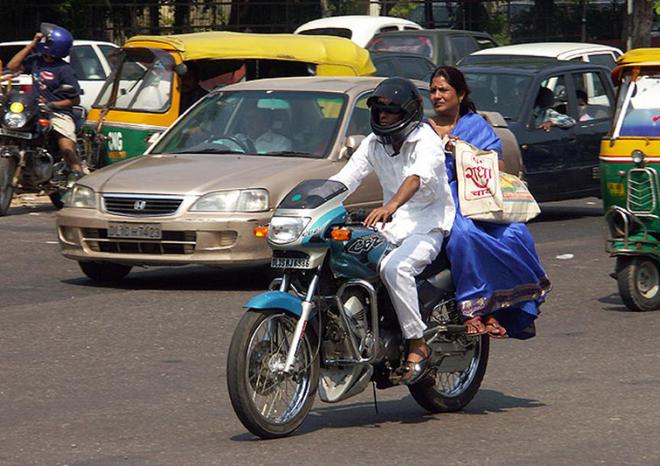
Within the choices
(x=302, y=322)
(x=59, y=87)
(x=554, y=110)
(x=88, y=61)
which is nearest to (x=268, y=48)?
(x=59, y=87)

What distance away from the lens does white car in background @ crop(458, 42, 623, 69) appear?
20.1 metres

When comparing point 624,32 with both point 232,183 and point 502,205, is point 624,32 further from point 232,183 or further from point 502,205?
point 502,205

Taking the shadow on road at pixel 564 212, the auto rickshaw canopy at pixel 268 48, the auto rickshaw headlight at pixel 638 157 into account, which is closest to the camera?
the auto rickshaw headlight at pixel 638 157

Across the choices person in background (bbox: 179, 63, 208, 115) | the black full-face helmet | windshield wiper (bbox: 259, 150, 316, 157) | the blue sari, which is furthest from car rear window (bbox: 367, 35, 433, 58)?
the black full-face helmet

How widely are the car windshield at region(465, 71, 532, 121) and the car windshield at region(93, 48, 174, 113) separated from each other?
344 centimetres

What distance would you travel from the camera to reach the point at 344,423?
7730 mm

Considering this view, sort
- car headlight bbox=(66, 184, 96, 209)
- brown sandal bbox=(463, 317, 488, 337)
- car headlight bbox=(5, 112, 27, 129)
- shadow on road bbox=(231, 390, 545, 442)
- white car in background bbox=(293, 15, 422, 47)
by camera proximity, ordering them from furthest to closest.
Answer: white car in background bbox=(293, 15, 422, 47)
car headlight bbox=(5, 112, 27, 129)
car headlight bbox=(66, 184, 96, 209)
brown sandal bbox=(463, 317, 488, 337)
shadow on road bbox=(231, 390, 545, 442)

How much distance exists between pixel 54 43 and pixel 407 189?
415 inches

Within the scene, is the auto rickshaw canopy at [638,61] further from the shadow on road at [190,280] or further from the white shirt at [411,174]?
the white shirt at [411,174]

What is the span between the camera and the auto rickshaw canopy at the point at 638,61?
475 inches

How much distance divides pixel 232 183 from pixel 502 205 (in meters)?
4.46

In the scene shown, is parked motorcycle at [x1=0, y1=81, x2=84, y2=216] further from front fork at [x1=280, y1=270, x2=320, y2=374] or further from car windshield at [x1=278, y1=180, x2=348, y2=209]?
front fork at [x1=280, y1=270, x2=320, y2=374]

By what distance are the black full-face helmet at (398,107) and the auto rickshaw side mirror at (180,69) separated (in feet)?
30.2

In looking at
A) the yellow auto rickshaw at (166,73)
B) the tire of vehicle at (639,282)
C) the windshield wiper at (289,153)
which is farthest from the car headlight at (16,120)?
the tire of vehicle at (639,282)
